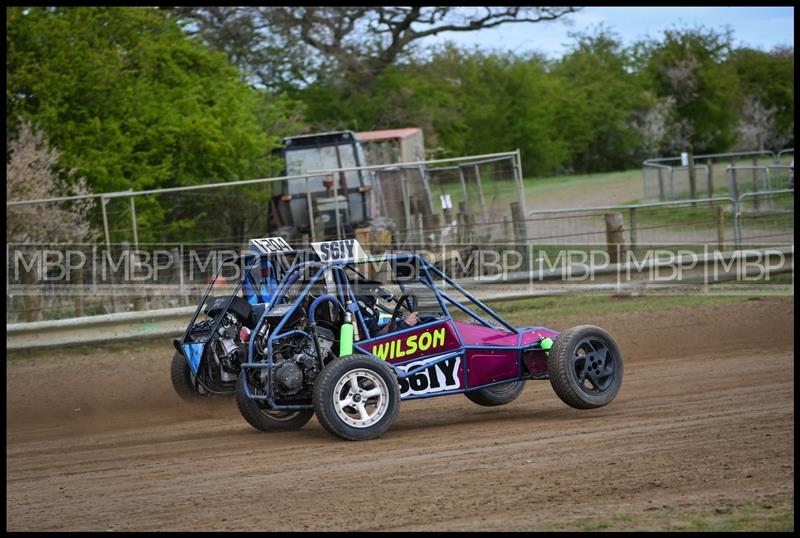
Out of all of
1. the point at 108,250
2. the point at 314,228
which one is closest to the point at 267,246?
the point at 108,250

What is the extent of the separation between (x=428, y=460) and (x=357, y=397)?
1.15m

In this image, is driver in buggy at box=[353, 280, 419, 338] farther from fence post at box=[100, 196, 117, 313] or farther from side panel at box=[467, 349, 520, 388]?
fence post at box=[100, 196, 117, 313]

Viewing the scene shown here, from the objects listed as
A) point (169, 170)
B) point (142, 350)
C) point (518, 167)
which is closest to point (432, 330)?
point (142, 350)

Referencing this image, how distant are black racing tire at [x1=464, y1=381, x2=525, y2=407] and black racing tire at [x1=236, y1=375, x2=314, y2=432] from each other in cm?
159

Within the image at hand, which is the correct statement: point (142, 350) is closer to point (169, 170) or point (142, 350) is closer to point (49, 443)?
point (49, 443)

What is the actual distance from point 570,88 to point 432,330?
1765 inches

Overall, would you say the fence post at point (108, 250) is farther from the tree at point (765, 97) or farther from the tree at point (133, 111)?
the tree at point (765, 97)

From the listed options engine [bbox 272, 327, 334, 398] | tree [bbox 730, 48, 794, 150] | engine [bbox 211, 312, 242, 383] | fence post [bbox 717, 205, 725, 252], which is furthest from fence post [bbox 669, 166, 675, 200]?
tree [bbox 730, 48, 794, 150]

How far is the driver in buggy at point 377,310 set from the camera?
938cm

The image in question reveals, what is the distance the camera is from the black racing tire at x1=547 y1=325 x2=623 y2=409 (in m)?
9.10

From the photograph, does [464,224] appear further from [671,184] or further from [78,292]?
[671,184]

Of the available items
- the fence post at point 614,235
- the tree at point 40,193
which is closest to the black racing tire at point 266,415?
the tree at point 40,193

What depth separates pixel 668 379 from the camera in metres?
11.0

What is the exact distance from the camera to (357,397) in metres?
8.62
